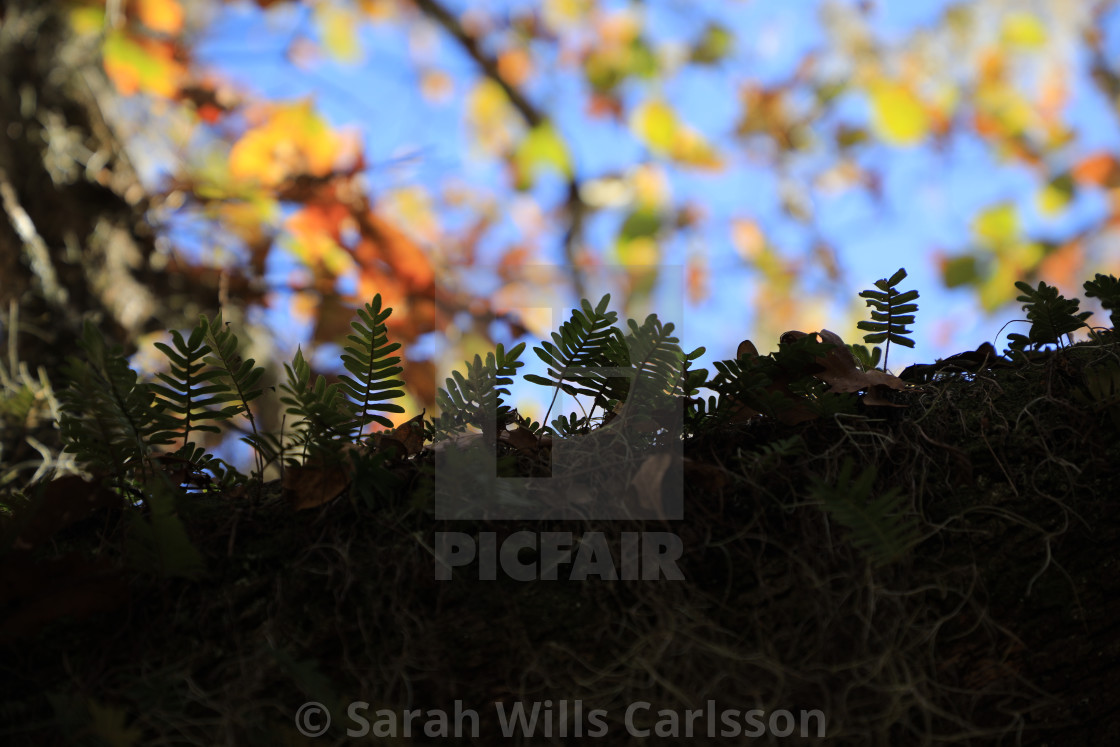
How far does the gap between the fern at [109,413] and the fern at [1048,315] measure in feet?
3.89

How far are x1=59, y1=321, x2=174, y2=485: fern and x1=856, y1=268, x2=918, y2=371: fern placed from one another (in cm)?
98

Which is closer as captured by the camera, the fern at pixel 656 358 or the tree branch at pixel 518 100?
the fern at pixel 656 358

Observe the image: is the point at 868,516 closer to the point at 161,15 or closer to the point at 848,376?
the point at 848,376

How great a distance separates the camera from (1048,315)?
44.1 inches

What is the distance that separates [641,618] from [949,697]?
12.5 inches

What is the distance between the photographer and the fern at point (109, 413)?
96 cm

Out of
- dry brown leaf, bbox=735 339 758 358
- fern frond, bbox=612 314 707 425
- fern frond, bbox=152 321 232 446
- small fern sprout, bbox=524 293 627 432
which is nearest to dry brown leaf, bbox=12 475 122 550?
fern frond, bbox=152 321 232 446

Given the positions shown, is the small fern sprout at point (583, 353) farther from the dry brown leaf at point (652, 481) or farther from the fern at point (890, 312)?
the fern at point (890, 312)

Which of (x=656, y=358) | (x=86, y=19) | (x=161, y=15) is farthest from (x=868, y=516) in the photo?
(x=161, y=15)

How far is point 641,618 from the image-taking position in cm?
83

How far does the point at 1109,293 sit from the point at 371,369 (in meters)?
1.03

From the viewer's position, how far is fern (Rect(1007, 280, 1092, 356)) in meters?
1.10

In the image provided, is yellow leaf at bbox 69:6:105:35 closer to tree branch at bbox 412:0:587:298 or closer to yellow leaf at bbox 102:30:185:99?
yellow leaf at bbox 102:30:185:99

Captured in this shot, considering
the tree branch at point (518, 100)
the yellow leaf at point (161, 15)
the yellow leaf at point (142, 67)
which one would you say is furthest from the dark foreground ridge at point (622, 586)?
the yellow leaf at point (161, 15)
